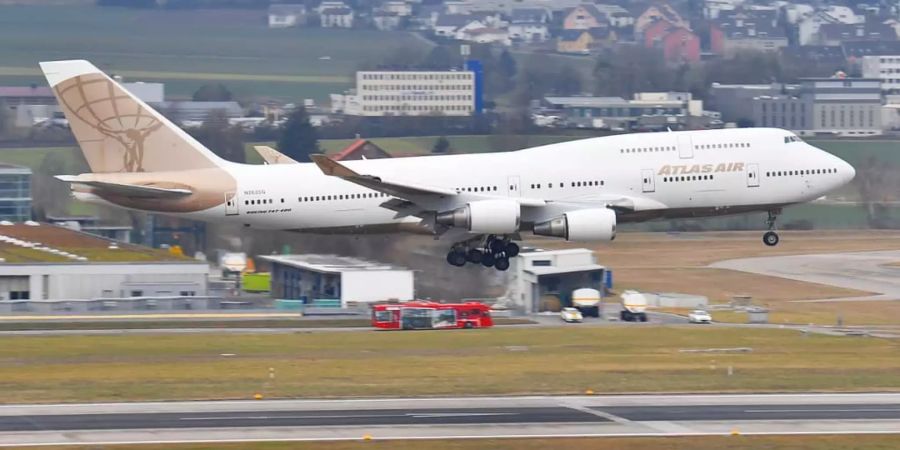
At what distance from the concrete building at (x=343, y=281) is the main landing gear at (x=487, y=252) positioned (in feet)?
71.1

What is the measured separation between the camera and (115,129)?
59.1 metres

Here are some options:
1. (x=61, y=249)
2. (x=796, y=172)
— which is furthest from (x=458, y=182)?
(x=61, y=249)

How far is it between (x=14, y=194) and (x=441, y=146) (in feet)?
99.4

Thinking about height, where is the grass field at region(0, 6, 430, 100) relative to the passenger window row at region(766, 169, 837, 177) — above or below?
above

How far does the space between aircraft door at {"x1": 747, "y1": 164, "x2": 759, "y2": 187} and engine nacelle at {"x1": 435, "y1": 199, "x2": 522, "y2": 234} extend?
8137 mm

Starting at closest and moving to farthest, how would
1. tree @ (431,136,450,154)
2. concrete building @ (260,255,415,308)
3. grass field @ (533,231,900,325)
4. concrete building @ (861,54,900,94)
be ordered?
concrete building @ (260,255,415,308) < grass field @ (533,231,900,325) < tree @ (431,136,450,154) < concrete building @ (861,54,900,94)

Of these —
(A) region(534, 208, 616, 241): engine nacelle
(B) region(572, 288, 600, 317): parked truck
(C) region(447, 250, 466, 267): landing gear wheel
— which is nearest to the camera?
(A) region(534, 208, 616, 241): engine nacelle

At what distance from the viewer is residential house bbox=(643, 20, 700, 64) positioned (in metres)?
164

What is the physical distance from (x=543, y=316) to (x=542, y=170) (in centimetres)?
2051

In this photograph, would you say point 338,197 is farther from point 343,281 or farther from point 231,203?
point 343,281

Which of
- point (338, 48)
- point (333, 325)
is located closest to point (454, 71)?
point (338, 48)

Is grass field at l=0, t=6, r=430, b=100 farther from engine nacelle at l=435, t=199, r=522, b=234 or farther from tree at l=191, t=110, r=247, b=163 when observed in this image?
engine nacelle at l=435, t=199, r=522, b=234

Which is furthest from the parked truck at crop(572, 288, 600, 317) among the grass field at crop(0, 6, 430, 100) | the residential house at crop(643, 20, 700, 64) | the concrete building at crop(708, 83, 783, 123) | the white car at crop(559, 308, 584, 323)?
the residential house at crop(643, 20, 700, 64)

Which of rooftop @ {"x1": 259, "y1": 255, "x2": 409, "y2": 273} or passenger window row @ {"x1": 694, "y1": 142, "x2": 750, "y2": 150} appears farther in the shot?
rooftop @ {"x1": 259, "y1": 255, "x2": 409, "y2": 273}
